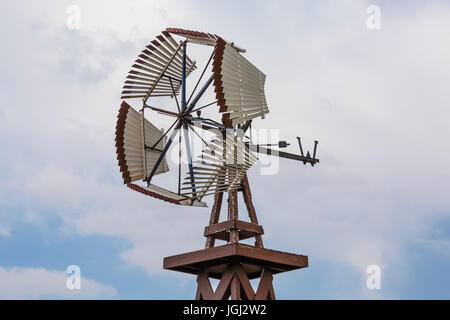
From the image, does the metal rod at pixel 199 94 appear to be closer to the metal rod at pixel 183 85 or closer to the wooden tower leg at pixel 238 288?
the metal rod at pixel 183 85

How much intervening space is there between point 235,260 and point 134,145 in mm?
4155

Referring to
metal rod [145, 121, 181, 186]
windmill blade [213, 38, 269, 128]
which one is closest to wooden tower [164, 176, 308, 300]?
metal rod [145, 121, 181, 186]

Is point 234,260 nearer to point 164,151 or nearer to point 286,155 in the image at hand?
point 164,151

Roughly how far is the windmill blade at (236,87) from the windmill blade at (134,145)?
10.5 ft

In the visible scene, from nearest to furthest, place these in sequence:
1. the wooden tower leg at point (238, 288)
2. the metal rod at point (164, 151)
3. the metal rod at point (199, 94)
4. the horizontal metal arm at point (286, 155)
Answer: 1. the wooden tower leg at point (238, 288)
2. the metal rod at point (199, 94)
3. the metal rod at point (164, 151)
4. the horizontal metal arm at point (286, 155)

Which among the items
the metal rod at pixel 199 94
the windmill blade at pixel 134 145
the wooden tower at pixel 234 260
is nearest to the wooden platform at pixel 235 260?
the wooden tower at pixel 234 260

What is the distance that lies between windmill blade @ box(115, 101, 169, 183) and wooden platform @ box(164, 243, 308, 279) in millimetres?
2413

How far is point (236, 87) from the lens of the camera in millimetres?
15109

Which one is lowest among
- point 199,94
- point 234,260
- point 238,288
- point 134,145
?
point 238,288

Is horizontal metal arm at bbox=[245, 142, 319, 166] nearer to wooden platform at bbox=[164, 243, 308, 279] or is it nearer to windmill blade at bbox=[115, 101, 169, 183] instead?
windmill blade at bbox=[115, 101, 169, 183]

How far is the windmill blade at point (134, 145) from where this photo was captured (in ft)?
57.2

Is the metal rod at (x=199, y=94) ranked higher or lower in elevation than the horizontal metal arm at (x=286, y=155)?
higher

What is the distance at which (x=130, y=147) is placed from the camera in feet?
57.8

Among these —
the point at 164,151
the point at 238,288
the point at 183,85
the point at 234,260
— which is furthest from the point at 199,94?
the point at 238,288
